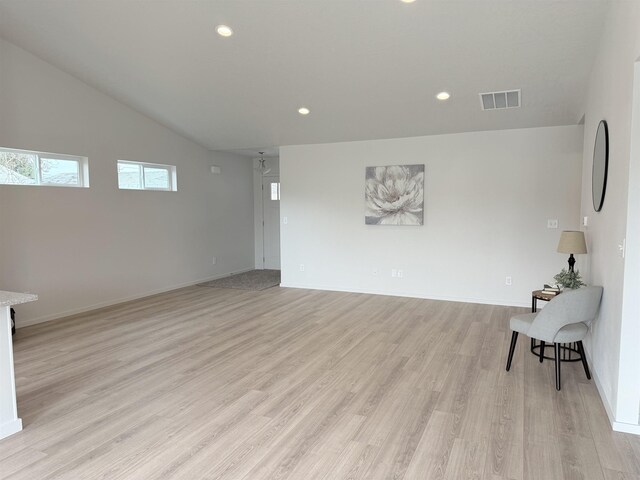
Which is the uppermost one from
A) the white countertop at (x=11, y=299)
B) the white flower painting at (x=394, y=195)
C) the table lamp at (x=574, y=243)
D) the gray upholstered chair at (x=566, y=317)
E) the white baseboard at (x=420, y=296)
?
the white flower painting at (x=394, y=195)

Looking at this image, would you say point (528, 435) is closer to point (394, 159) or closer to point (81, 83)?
point (394, 159)

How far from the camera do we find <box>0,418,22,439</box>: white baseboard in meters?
2.47

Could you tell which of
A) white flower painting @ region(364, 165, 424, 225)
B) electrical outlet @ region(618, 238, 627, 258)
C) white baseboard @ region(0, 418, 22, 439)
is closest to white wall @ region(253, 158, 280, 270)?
white flower painting @ region(364, 165, 424, 225)

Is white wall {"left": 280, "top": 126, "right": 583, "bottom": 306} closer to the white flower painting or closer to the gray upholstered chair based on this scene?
the white flower painting

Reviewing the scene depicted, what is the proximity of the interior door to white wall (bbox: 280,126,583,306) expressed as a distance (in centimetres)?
193

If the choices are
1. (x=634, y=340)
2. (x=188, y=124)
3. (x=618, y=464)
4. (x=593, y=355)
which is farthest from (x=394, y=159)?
(x=618, y=464)

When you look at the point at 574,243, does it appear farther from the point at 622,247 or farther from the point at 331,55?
the point at 331,55

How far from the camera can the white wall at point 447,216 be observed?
544 cm

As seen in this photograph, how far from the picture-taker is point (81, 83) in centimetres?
541

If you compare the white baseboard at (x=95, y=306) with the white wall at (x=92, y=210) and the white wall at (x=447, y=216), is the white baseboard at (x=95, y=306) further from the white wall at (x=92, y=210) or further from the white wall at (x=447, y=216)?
the white wall at (x=447, y=216)

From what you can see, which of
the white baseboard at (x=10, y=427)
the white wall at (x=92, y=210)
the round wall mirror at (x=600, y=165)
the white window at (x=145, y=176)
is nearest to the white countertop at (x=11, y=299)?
the white baseboard at (x=10, y=427)

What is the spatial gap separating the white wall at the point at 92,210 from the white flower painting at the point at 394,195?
3.16 metres

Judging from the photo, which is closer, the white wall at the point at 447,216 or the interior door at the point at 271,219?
the white wall at the point at 447,216

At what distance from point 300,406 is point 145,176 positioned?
16.3 ft
